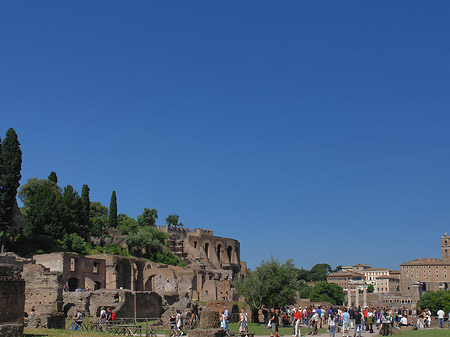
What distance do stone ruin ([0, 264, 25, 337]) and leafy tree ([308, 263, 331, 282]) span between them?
170 meters

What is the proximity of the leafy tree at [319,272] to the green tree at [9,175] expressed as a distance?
474ft

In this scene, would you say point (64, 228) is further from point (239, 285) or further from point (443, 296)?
point (443, 296)

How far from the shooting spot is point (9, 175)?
44.3 metres

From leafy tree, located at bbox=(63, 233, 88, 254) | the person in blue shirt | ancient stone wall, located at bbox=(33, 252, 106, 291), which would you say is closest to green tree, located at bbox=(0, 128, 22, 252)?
ancient stone wall, located at bbox=(33, 252, 106, 291)

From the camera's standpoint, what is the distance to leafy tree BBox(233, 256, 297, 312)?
3603 centimetres

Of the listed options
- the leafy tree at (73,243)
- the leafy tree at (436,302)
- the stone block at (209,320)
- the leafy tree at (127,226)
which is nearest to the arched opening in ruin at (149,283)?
the leafy tree at (73,243)

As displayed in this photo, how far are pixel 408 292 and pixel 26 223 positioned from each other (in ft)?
428

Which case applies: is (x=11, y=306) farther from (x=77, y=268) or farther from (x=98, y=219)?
(x=98, y=219)

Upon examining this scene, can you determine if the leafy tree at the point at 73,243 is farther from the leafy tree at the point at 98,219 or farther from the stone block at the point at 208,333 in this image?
the stone block at the point at 208,333

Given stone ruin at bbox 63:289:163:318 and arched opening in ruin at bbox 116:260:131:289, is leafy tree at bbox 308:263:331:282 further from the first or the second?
stone ruin at bbox 63:289:163:318

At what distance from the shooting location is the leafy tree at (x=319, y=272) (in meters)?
179

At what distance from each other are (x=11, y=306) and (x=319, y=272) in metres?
176

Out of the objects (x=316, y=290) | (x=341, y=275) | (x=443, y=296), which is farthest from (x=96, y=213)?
(x=341, y=275)

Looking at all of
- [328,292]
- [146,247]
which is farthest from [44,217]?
[328,292]
